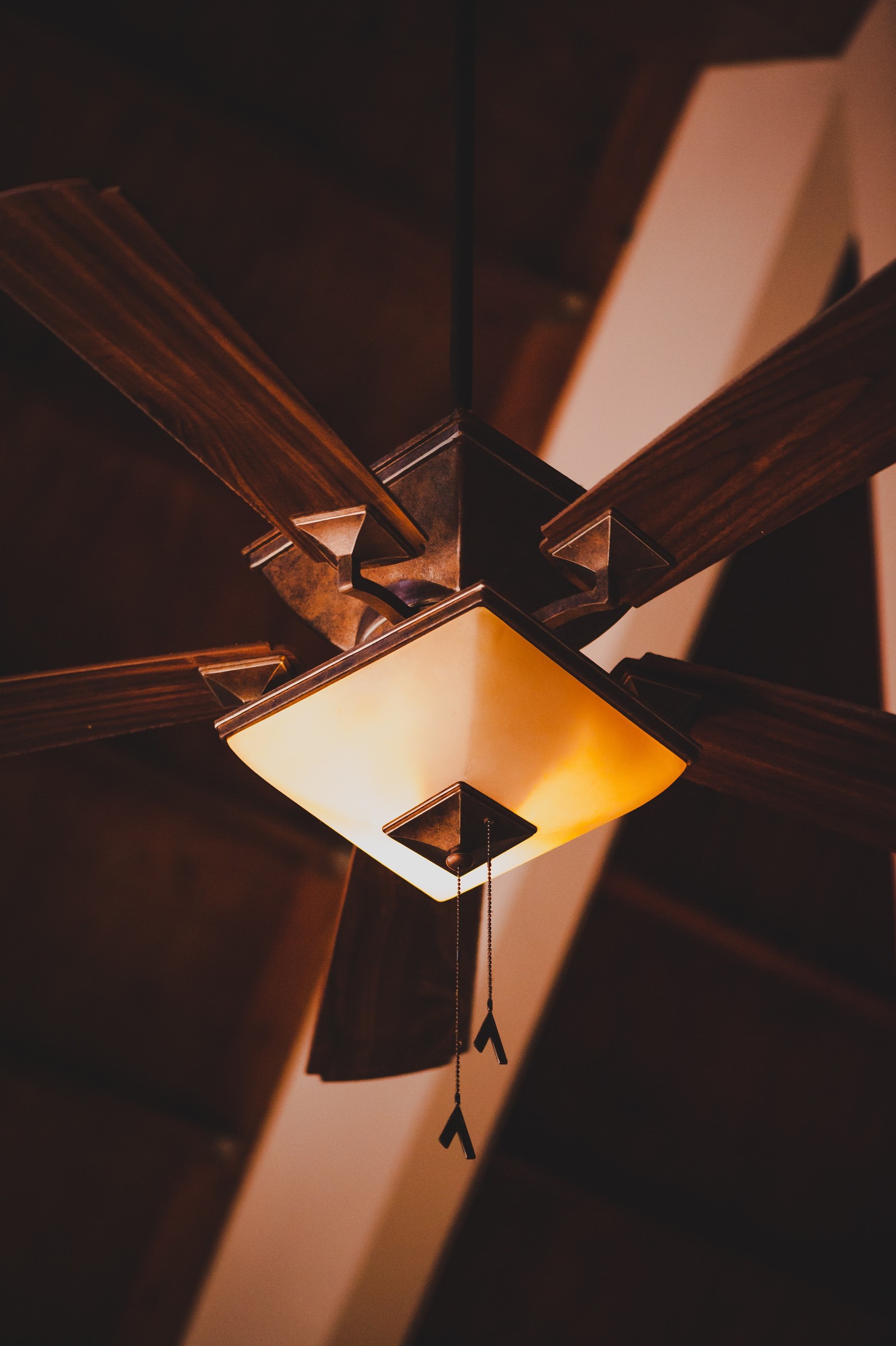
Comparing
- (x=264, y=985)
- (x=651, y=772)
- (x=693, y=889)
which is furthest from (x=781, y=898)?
(x=651, y=772)

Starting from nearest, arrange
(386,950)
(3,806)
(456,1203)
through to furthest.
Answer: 1. (386,950)
2. (456,1203)
3. (3,806)

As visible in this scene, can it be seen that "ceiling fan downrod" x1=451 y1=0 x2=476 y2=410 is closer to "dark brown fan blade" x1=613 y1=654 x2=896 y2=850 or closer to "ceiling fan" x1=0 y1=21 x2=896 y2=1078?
"ceiling fan" x1=0 y1=21 x2=896 y2=1078

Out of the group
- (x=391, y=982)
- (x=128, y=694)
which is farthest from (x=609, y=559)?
(x=391, y=982)

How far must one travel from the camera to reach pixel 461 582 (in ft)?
3.97

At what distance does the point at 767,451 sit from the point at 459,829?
0.51m

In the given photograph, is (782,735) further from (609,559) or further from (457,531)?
(457,531)

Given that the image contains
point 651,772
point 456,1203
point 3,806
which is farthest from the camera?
point 3,806

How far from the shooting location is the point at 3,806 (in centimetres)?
303

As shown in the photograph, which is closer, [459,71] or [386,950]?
[459,71]

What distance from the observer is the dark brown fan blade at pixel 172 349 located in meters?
0.83

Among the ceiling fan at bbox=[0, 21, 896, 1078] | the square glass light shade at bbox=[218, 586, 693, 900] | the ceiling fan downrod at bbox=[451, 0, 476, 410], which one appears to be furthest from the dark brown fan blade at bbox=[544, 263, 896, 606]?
the ceiling fan downrod at bbox=[451, 0, 476, 410]

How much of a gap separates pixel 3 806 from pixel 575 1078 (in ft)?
6.43

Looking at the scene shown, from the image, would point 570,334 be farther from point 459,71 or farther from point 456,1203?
point 456,1203

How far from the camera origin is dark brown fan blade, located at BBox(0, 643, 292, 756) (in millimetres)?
1230
